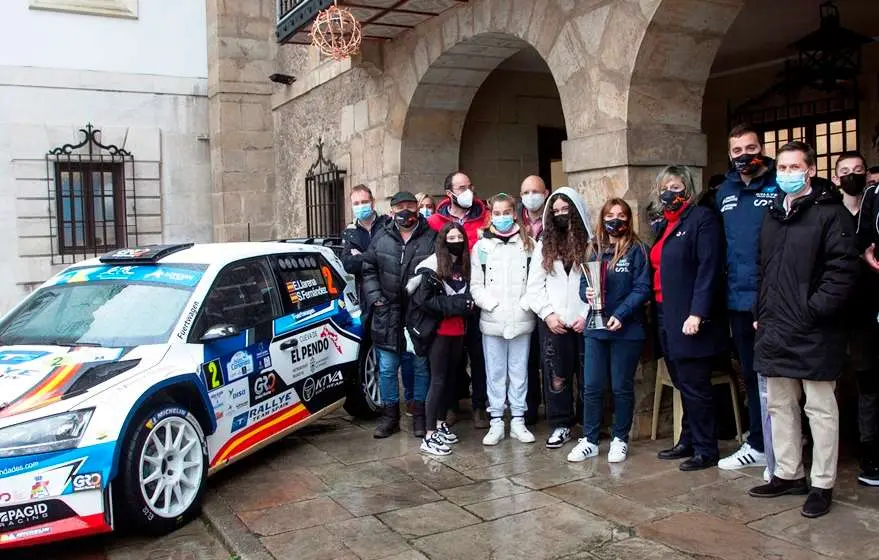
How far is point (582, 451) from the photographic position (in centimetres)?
571

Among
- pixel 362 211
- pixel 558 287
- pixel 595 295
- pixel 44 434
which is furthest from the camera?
pixel 362 211

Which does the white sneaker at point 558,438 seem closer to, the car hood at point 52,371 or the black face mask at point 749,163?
the black face mask at point 749,163

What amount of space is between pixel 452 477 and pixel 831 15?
6.02m

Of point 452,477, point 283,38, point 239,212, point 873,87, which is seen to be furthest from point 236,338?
point 239,212

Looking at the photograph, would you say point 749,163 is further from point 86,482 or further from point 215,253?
point 86,482

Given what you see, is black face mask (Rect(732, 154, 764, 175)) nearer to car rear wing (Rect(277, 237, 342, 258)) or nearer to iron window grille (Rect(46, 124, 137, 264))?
car rear wing (Rect(277, 237, 342, 258))

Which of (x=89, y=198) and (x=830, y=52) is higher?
(x=830, y=52)

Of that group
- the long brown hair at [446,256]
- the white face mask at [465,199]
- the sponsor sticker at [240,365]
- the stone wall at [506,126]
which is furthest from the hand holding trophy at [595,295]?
the stone wall at [506,126]

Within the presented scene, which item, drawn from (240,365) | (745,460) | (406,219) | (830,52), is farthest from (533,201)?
(830,52)

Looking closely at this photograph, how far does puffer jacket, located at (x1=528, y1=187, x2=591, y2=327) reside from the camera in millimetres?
5840

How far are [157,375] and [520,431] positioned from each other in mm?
2790

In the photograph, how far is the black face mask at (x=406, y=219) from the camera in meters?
6.31

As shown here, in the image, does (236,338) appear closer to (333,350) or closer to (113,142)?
(333,350)

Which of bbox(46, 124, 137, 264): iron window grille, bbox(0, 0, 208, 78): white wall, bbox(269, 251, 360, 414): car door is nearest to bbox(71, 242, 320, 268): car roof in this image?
bbox(269, 251, 360, 414): car door
